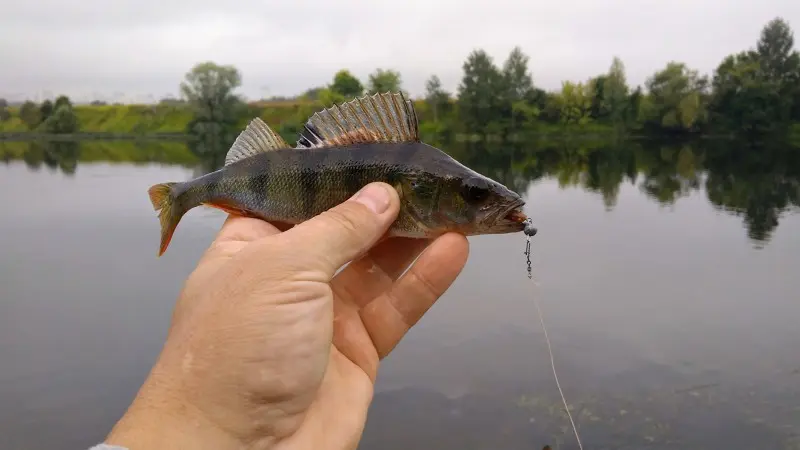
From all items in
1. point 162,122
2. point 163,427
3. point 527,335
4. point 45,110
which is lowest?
point 527,335

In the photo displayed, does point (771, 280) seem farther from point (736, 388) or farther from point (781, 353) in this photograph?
point (736, 388)

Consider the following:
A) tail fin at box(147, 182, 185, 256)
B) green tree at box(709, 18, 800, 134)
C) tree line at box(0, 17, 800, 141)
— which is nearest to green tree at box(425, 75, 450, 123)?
tree line at box(0, 17, 800, 141)

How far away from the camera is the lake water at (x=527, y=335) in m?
9.97

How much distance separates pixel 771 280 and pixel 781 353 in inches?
200

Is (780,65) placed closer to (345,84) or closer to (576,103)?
(576,103)

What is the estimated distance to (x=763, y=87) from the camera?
73875 millimetres

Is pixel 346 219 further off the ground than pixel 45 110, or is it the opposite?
Result: pixel 45 110

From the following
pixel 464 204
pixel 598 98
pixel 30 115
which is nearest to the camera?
pixel 464 204

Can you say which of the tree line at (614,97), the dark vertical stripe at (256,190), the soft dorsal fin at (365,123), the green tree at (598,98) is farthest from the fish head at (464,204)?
the green tree at (598,98)

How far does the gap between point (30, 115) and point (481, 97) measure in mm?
74286

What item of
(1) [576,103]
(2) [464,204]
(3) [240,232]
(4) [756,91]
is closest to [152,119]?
(1) [576,103]

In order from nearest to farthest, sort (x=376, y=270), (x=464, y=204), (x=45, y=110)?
(x=464, y=204) < (x=376, y=270) < (x=45, y=110)

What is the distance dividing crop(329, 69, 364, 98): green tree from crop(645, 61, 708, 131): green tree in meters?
42.2

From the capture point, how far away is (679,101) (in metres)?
81.1
